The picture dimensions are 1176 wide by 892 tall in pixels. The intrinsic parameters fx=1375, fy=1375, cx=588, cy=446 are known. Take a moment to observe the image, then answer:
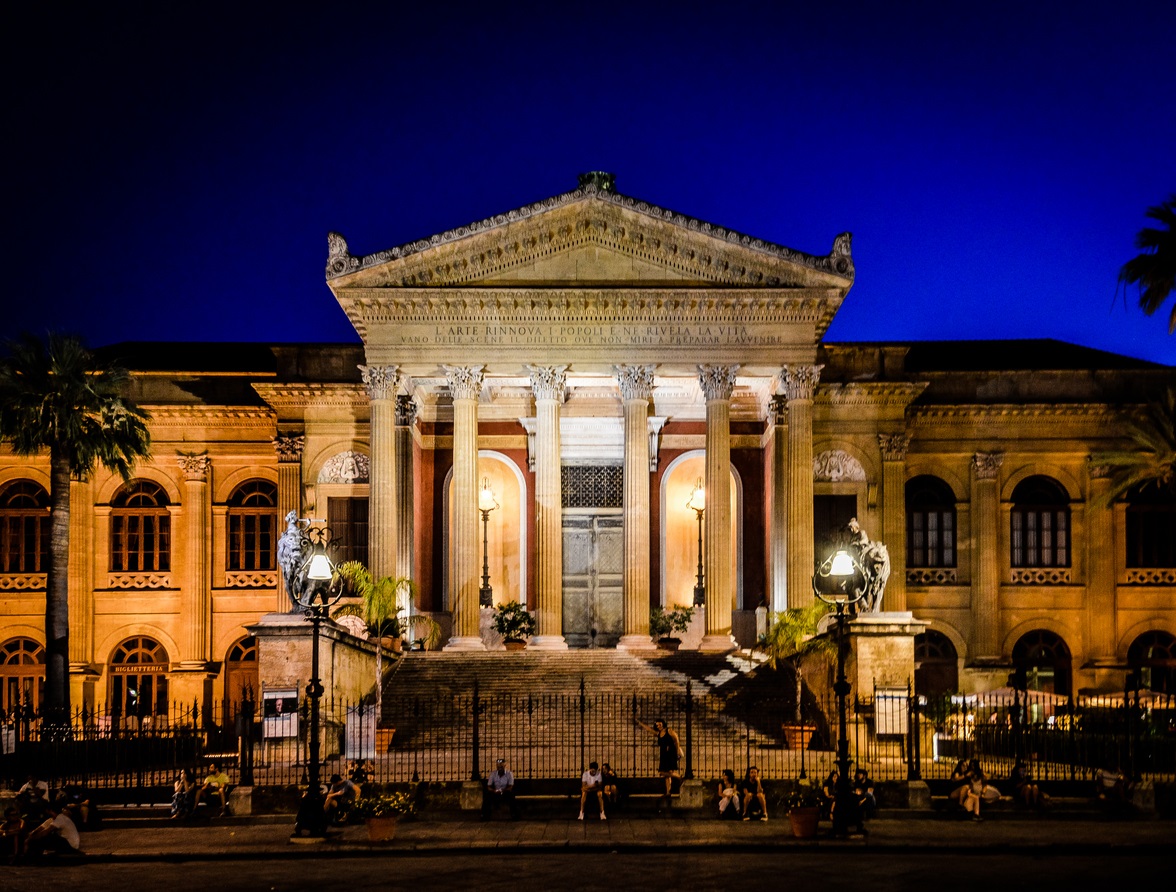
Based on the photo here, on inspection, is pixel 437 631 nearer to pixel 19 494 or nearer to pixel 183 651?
pixel 183 651

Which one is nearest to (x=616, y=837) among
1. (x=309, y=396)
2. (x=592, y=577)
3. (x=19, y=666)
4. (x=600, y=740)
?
(x=600, y=740)

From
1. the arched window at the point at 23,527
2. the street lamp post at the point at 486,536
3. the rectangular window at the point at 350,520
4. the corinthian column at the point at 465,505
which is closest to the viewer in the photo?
the corinthian column at the point at 465,505

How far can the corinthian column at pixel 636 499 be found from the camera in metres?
34.7

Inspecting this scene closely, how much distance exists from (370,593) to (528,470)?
8.89 metres

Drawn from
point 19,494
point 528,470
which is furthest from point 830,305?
point 19,494

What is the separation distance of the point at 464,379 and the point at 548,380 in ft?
7.03

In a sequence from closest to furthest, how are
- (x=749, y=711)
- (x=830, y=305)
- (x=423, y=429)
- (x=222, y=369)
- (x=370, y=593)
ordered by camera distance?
(x=749, y=711) → (x=370, y=593) → (x=830, y=305) → (x=423, y=429) → (x=222, y=369)

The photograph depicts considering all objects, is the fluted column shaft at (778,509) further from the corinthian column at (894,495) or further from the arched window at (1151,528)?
the arched window at (1151,528)

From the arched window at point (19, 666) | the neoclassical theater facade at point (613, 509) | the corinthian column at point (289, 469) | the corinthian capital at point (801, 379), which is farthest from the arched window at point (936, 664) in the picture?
the arched window at point (19, 666)

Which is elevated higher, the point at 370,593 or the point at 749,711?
the point at 370,593

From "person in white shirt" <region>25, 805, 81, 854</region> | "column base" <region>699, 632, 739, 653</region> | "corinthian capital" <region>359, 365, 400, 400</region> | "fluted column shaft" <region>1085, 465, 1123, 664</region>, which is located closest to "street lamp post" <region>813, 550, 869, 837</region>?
"column base" <region>699, 632, 739, 653</region>

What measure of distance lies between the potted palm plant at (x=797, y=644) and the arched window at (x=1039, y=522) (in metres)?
→ 11.6

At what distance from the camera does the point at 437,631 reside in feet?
113

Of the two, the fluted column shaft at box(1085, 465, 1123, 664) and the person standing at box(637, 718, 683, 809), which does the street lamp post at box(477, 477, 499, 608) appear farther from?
the fluted column shaft at box(1085, 465, 1123, 664)
